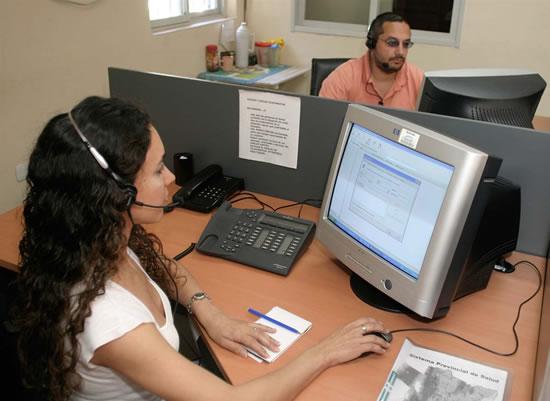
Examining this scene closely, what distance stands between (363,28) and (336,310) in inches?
129

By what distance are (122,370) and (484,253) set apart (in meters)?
0.85

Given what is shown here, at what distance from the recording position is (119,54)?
124 inches

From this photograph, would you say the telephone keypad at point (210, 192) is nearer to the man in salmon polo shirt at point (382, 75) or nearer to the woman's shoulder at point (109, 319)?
the woman's shoulder at point (109, 319)

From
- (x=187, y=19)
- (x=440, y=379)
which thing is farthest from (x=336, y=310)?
(x=187, y=19)

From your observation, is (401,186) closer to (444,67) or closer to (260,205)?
(260,205)

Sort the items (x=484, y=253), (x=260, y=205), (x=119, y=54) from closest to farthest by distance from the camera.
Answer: (x=484, y=253) → (x=260, y=205) → (x=119, y=54)

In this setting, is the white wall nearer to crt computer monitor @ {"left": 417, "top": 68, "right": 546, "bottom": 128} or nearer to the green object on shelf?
the green object on shelf

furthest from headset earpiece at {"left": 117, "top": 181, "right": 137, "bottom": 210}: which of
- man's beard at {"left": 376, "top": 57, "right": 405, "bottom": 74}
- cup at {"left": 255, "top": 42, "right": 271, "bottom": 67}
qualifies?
cup at {"left": 255, "top": 42, "right": 271, "bottom": 67}

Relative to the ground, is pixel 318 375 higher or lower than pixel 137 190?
lower

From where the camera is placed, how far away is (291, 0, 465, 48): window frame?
3.69 meters

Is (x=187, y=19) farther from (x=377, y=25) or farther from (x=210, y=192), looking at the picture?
(x=210, y=192)

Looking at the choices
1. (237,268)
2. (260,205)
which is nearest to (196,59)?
(260,205)

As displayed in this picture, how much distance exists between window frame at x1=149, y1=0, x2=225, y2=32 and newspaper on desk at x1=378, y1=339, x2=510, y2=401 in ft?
9.72

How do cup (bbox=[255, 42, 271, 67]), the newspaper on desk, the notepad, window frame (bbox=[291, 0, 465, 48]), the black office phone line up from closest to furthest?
1. the newspaper on desk
2. the notepad
3. the black office phone
4. window frame (bbox=[291, 0, 465, 48])
5. cup (bbox=[255, 42, 271, 67])
